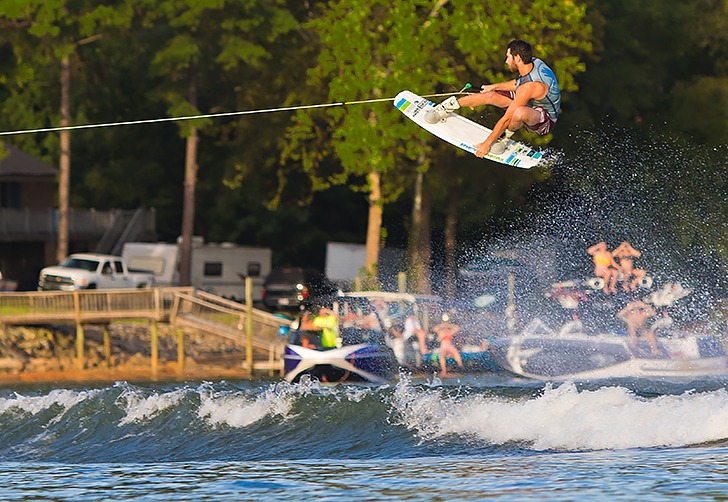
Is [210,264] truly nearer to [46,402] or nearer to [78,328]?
[78,328]

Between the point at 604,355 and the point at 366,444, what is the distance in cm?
827

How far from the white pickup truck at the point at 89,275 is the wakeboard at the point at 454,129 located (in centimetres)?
2175

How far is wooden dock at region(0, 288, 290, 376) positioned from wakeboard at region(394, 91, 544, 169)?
12325mm

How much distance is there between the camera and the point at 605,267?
2125cm

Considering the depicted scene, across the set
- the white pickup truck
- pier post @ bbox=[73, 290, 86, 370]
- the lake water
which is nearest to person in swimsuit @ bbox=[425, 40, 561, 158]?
the lake water

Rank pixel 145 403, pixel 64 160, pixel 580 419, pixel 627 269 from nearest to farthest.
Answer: pixel 580 419 < pixel 145 403 < pixel 627 269 < pixel 64 160

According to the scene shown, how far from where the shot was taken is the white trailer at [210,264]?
130ft

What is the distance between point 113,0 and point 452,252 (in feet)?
45.9

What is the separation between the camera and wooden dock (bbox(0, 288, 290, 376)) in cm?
2616

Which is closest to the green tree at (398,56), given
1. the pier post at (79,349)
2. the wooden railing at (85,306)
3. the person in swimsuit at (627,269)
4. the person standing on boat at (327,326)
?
the person in swimsuit at (627,269)

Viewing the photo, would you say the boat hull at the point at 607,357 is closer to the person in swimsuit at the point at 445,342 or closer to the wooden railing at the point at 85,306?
the person in swimsuit at the point at 445,342

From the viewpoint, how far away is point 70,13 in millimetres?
31484

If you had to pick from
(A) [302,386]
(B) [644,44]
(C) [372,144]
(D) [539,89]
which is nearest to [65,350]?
(C) [372,144]

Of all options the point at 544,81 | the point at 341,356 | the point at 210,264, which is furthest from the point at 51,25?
the point at 544,81
